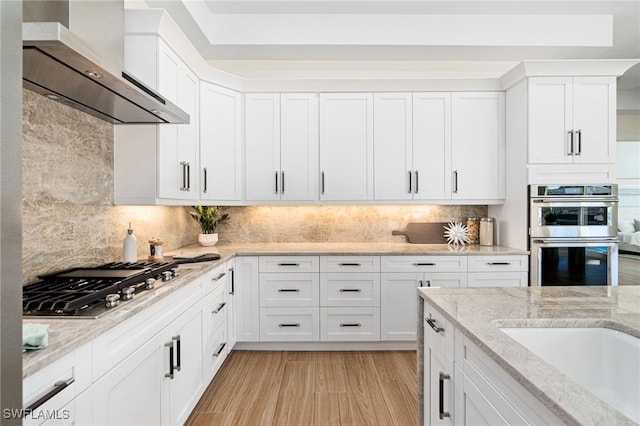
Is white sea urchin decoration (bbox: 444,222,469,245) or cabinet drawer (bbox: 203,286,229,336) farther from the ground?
white sea urchin decoration (bbox: 444,222,469,245)

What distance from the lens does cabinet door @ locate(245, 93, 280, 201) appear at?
3.57 meters

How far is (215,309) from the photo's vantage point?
265 cm

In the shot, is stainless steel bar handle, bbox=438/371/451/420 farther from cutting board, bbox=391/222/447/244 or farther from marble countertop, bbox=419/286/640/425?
cutting board, bbox=391/222/447/244

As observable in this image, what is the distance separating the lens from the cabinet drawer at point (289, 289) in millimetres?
3301

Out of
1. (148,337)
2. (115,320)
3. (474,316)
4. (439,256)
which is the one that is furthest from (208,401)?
(439,256)

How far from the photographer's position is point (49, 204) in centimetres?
183

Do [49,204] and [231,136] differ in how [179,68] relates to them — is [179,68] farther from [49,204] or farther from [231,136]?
[49,204]

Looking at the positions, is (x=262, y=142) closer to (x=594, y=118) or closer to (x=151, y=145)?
(x=151, y=145)

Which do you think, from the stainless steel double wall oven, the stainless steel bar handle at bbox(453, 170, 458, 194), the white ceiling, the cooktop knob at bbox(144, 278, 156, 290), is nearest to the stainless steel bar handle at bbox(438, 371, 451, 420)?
the cooktop knob at bbox(144, 278, 156, 290)

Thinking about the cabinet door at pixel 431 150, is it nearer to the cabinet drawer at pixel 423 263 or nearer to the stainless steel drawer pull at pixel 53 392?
the cabinet drawer at pixel 423 263

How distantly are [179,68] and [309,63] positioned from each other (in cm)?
155

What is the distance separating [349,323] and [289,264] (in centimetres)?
77

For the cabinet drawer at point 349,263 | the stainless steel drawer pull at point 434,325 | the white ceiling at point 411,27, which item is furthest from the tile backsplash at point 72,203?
the stainless steel drawer pull at point 434,325

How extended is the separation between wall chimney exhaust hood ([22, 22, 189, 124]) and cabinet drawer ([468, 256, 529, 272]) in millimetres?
2655
